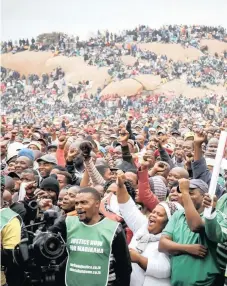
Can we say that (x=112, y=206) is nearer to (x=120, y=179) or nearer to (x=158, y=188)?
(x=120, y=179)

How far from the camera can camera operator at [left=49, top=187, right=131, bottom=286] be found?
4.34 meters

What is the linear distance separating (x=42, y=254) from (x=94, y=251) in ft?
1.41

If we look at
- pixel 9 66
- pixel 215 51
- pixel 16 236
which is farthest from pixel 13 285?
pixel 215 51

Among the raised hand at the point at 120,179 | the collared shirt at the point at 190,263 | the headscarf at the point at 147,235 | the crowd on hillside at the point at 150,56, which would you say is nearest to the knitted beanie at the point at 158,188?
the raised hand at the point at 120,179

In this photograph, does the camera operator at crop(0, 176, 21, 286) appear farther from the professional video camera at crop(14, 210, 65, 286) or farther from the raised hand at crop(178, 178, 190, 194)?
the raised hand at crop(178, 178, 190, 194)

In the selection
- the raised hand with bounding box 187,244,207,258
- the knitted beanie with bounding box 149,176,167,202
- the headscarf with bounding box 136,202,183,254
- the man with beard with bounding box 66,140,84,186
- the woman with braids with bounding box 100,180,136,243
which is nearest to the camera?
the raised hand with bounding box 187,244,207,258

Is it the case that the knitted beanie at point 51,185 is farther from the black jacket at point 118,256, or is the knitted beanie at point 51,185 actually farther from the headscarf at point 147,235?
the black jacket at point 118,256

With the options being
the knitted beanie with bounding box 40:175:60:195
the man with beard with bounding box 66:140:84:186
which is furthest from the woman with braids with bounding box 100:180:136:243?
the man with beard with bounding box 66:140:84:186

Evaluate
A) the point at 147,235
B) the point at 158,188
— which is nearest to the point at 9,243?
the point at 147,235

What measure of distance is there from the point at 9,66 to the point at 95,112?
11.7 meters

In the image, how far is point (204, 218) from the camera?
4172 millimetres

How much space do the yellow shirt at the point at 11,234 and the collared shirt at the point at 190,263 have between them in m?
0.94

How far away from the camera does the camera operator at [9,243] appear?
4410 millimetres

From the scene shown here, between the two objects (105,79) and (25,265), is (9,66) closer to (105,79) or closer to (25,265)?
(105,79)
